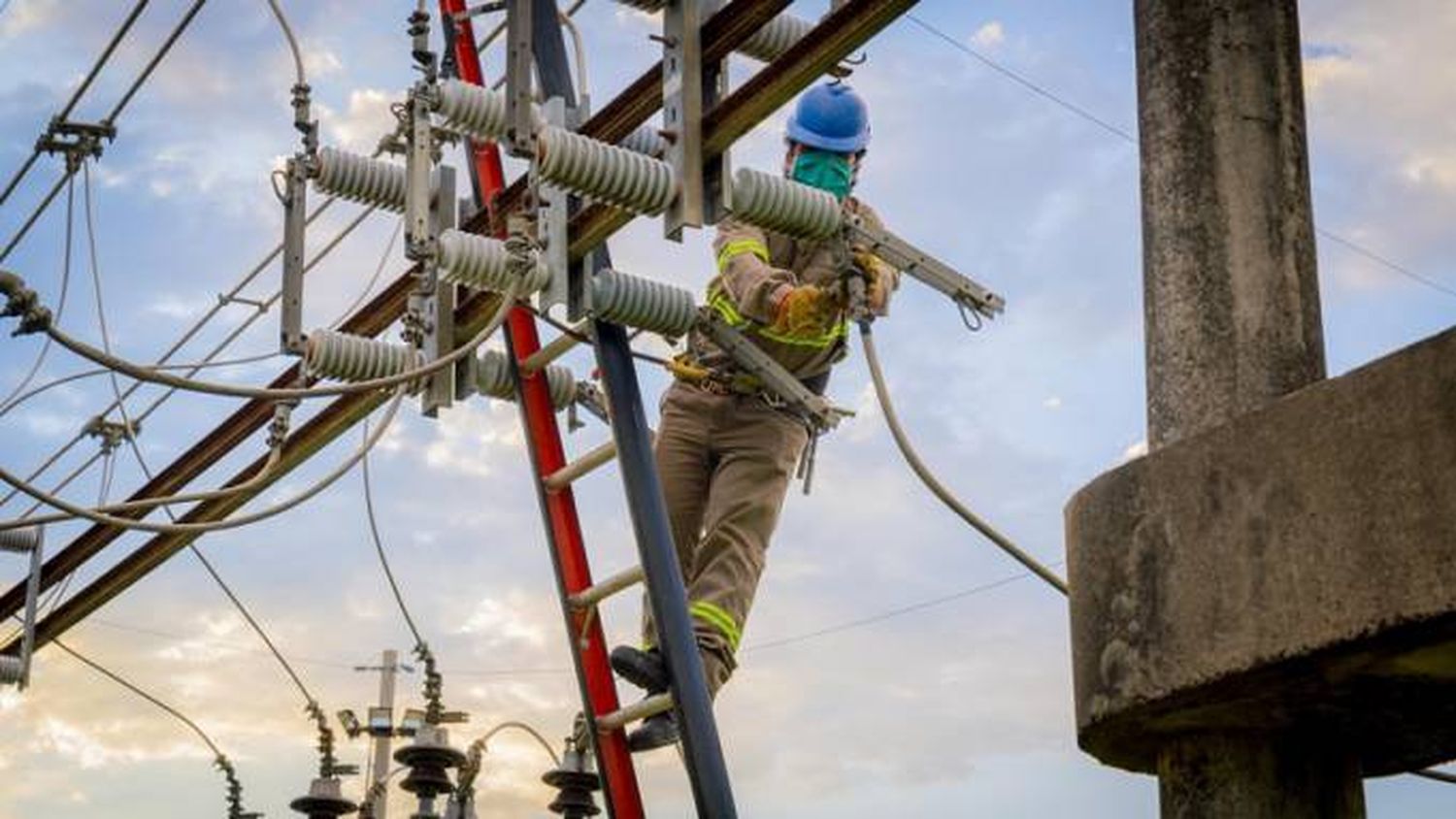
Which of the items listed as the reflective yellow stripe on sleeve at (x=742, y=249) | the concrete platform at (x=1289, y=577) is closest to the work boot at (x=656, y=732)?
the reflective yellow stripe on sleeve at (x=742, y=249)

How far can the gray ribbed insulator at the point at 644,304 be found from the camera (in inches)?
296

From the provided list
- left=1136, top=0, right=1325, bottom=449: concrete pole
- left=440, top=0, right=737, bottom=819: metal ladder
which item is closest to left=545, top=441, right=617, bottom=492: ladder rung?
left=440, top=0, right=737, bottom=819: metal ladder

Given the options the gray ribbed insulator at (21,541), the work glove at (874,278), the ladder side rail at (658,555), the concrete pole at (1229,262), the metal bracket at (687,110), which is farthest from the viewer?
the gray ribbed insulator at (21,541)

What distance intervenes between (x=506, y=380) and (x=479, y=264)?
1366mm

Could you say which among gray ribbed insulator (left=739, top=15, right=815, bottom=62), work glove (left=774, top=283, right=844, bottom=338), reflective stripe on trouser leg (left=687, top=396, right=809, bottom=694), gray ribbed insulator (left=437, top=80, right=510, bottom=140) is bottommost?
reflective stripe on trouser leg (left=687, top=396, right=809, bottom=694)

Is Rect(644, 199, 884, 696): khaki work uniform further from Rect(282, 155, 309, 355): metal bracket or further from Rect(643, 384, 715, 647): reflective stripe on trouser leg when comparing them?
Rect(282, 155, 309, 355): metal bracket

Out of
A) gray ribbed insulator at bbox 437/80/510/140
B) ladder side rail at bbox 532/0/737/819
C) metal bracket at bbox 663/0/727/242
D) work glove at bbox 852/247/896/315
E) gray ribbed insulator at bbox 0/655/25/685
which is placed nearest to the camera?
metal bracket at bbox 663/0/727/242

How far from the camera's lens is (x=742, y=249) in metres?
7.59

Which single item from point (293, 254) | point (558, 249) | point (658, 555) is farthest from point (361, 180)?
point (658, 555)

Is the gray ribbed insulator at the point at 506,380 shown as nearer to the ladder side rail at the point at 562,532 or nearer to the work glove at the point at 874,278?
the ladder side rail at the point at 562,532

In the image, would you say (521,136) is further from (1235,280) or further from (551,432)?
(1235,280)

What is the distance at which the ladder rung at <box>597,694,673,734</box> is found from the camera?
24.4 ft

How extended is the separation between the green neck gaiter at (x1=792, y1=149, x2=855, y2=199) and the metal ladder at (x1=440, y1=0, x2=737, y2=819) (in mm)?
706

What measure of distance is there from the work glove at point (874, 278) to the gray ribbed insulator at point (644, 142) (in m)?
0.68
